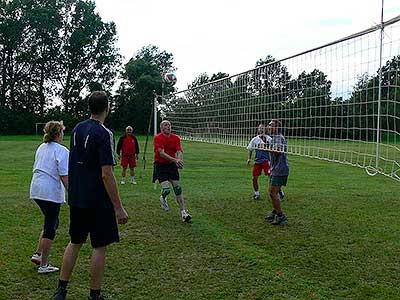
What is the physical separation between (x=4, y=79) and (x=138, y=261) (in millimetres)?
55426

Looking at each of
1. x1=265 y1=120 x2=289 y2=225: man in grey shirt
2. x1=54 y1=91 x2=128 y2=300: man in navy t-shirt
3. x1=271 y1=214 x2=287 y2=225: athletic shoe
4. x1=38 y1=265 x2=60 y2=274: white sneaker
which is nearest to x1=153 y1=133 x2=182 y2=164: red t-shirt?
x1=265 y1=120 x2=289 y2=225: man in grey shirt

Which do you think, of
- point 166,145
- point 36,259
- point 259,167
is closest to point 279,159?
point 166,145

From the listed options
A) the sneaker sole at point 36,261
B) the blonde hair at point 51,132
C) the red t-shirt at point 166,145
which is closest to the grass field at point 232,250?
the sneaker sole at point 36,261

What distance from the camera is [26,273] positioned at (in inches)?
241

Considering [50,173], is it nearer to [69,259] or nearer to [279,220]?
[69,259]

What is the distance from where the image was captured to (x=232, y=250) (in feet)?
23.8

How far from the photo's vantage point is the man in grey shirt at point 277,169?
28.9 ft

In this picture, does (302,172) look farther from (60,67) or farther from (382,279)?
(60,67)

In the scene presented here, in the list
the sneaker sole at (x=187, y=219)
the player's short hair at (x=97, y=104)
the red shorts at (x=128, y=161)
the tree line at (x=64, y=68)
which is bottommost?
the sneaker sole at (x=187, y=219)

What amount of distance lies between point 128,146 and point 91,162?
1009cm

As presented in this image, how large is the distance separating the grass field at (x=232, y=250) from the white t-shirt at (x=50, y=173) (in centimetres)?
89

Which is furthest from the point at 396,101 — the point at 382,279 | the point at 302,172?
the point at 302,172

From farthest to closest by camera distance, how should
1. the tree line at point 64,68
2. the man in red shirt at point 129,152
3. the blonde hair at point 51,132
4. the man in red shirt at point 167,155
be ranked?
1. the tree line at point 64,68
2. the man in red shirt at point 129,152
3. the man in red shirt at point 167,155
4. the blonde hair at point 51,132

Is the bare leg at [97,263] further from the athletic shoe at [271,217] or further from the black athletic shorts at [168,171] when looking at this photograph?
the athletic shoe at [271,217]
